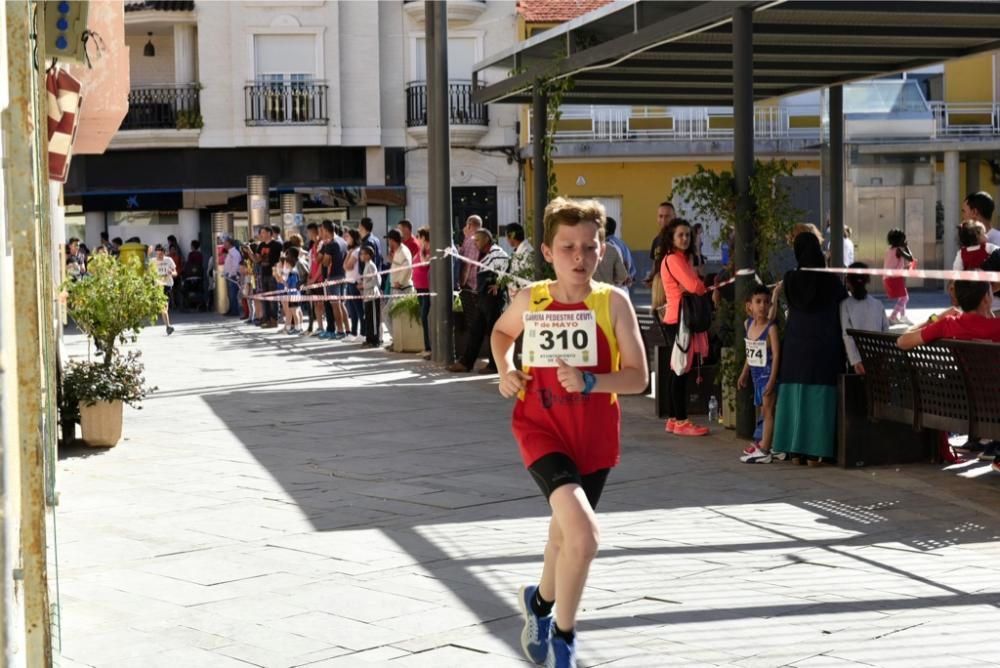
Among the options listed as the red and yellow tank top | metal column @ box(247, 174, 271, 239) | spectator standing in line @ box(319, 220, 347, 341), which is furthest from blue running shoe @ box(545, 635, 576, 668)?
metal column @ box(247, 174, 271, 239)

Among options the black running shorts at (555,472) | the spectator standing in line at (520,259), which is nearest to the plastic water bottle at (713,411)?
the spectator standing in line at (520,259)

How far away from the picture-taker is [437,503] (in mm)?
9617

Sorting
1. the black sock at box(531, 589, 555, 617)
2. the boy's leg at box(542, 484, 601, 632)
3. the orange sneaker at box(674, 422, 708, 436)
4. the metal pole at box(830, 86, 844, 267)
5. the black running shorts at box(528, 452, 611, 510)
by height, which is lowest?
the orange sneaker at box(674, 422, 708, 436)

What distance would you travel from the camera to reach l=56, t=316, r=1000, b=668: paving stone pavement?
20.5 feet

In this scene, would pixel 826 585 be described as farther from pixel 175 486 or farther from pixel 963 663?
pixel 175 486

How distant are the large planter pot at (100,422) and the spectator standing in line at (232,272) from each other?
21369 mm

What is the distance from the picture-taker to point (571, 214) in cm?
583

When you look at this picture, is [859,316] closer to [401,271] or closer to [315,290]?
[401,271]

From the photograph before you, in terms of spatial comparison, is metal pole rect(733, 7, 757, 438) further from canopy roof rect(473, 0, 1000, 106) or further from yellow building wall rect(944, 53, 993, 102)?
yellow building wall rect(944, 53, 993, 102)

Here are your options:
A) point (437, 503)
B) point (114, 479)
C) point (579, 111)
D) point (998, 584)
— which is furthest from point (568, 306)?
point (579, 111)

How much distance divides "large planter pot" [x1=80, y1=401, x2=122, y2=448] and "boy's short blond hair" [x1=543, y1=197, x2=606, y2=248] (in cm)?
728

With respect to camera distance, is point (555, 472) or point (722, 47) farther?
point (722, 47)

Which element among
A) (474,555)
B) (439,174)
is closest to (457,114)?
(439,174)

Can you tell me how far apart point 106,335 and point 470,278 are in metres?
6.64
